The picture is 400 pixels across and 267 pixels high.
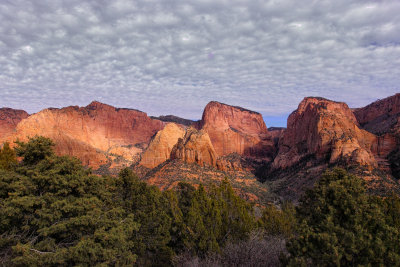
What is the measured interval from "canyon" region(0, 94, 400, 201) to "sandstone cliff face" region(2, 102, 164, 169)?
31 centimetres

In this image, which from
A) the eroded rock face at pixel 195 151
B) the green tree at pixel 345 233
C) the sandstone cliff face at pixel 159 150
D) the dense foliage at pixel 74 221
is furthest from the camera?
the sandstone cliff face at pixel 159 150

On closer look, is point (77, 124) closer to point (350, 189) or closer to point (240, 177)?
point (240, 177)

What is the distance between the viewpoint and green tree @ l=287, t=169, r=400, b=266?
7.30 metres

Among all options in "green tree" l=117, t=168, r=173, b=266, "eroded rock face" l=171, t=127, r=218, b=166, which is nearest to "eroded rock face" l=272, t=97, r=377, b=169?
"eroded rock face" l=171, t=127, r=218, b=166

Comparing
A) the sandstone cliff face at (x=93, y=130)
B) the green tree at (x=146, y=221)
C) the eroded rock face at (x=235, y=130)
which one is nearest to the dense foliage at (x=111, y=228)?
the green tree at (x=146, y=221)

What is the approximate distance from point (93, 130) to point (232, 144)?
219 ft

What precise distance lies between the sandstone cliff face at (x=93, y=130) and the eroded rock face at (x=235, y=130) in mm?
35735

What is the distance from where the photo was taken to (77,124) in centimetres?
10356

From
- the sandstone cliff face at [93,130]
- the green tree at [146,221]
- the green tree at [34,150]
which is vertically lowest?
the green tree at [146,221]

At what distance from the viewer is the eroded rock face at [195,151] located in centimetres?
6531

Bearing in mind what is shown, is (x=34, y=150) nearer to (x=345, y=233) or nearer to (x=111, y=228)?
(x=111, y=228)

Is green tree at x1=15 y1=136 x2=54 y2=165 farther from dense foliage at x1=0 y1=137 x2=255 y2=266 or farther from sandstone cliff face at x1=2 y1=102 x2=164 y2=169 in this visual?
sandstone cliff face at x1=2 y1=102 x2=164 y2=169

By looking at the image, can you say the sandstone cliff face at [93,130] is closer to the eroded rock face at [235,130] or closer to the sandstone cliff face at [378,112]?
the eroded rock face at [235,130]

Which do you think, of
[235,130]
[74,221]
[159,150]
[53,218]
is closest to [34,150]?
[53,218]
